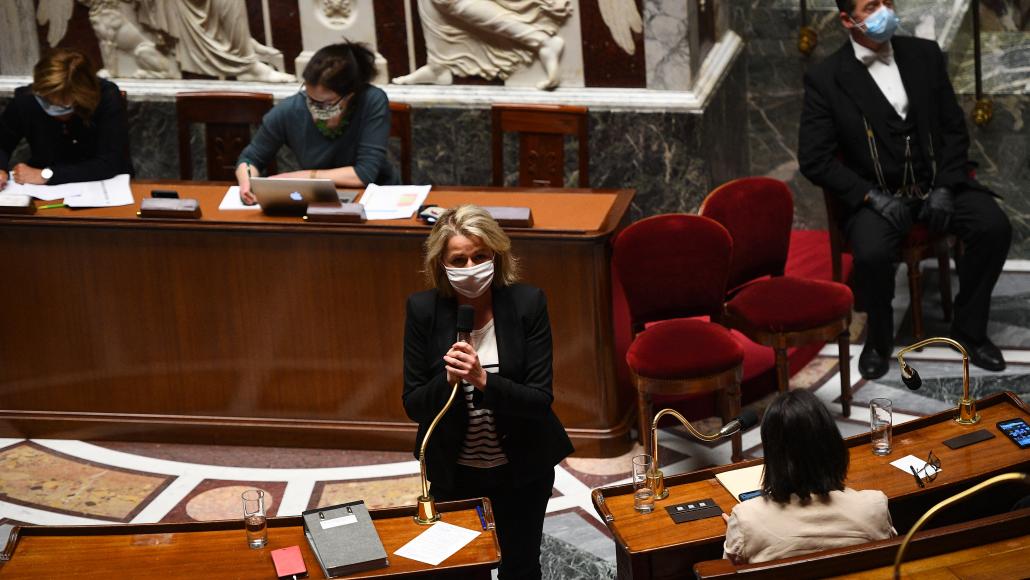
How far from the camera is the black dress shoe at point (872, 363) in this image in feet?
20.7

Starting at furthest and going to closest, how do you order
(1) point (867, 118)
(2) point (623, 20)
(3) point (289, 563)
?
(2) point (623, 20), (1) point (867, 118), (3) point (289, 563)

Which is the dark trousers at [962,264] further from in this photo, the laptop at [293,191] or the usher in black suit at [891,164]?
the laptop at [293,191]

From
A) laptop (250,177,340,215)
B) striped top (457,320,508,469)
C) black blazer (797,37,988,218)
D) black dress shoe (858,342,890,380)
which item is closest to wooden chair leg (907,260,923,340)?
black dress shoe (858,342,890,380)

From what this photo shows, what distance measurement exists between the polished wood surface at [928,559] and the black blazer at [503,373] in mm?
678

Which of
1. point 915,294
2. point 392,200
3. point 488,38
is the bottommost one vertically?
point 915,294

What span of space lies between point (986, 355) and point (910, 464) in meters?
2.54

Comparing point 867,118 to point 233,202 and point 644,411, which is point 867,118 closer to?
point 644,411

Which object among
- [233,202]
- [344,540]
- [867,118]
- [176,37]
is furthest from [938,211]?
[176,37]

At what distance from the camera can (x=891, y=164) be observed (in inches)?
257

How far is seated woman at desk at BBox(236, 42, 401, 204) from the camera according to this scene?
6.01 m

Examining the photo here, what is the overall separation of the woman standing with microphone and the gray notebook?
0.99 feet

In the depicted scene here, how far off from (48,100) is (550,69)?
110 inches

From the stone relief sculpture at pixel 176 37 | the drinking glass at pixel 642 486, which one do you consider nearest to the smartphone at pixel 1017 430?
the drinking glass at pixel 642 486

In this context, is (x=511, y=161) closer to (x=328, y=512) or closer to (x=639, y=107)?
(x=639, y=107)
